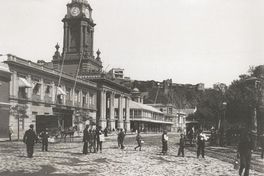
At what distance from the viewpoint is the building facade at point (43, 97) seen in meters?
37.4

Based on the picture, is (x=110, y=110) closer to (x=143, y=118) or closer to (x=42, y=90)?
(x=143, y=118)

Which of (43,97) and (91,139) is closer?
(91,139)

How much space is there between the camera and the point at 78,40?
250 feet

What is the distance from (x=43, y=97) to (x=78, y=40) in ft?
104

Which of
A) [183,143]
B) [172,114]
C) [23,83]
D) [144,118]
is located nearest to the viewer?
[183,143]

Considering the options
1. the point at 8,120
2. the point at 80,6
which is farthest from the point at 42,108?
the point at 80,6

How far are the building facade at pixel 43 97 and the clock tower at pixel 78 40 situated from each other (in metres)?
14.6

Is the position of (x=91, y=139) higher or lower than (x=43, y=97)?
lower

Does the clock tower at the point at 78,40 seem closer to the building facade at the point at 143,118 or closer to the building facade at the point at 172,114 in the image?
the building facade at the point at 143,118

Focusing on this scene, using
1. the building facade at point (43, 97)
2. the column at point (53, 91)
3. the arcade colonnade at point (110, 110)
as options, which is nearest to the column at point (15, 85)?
the building facade at point (43, 97)

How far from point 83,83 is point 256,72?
26.7m

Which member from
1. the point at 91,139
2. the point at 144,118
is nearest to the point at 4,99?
the point at 91,139

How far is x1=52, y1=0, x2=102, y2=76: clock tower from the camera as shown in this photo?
241 ft

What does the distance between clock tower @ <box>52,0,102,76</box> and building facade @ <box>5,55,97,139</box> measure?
47.8ft
